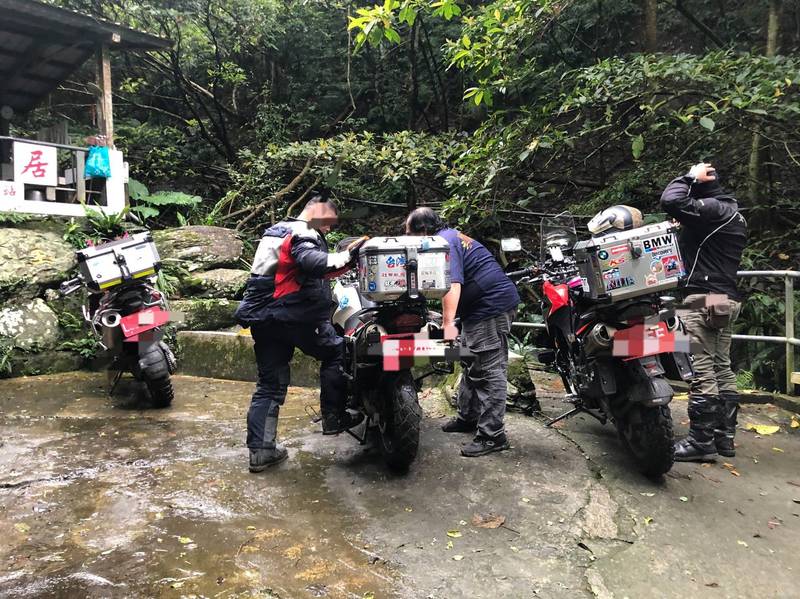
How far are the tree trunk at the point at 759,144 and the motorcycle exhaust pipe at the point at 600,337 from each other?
4.62 meters

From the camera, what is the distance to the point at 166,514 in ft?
9.39

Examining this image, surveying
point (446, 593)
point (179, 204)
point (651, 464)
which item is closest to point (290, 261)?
point (446, 593)

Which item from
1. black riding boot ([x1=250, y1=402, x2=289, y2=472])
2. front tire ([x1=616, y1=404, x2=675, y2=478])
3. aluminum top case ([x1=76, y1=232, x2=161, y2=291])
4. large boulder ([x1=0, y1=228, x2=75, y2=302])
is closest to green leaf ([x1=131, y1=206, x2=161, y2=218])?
large boulder ([x1=0, y1=228, x2=75, y2=302])

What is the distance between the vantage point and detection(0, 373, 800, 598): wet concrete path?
7.57 feet

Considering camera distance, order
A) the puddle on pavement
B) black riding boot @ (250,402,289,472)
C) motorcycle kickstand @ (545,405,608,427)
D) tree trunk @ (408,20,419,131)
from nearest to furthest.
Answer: the puddle on pavement, black riding boot @ (250,402,289,472), motorcycle kickstand @ (545,405,608,427), tree trunk @ (408,20,419,131)

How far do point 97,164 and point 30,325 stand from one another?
3285 mm

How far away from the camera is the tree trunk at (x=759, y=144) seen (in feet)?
21.9

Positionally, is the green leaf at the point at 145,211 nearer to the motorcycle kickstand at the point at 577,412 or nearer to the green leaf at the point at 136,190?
the green leaf at the point at 136,190

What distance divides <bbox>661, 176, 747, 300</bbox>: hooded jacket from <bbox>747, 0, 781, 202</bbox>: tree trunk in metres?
3.49

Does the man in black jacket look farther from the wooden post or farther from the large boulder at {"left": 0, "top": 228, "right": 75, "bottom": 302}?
the wooden post

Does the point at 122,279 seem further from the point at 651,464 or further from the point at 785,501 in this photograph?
the point at 785,501

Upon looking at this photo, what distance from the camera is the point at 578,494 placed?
3.16 meters

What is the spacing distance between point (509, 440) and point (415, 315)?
129 centimetres

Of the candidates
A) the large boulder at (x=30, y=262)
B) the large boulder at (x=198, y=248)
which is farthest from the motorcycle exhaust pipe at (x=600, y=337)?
the large boulder at (x=30, y=262)
